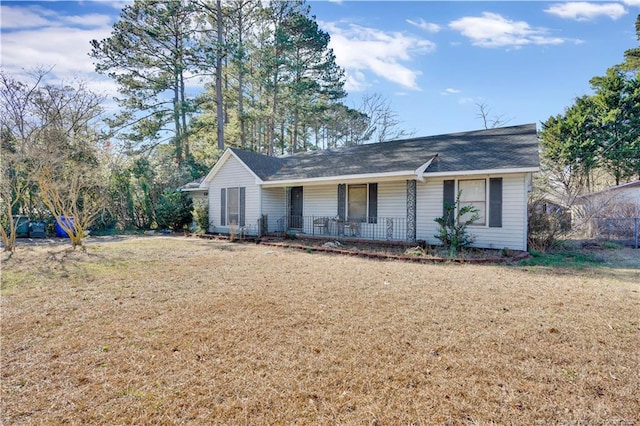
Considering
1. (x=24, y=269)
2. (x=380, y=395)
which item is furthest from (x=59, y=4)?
(x=380, y=395)

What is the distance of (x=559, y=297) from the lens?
5246 millimetres

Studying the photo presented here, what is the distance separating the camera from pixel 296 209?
48.9ft

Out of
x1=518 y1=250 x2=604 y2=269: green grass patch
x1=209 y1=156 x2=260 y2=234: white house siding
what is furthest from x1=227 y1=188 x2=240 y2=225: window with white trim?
x1=518 y1=250 x2=604 y2=269: green grass patch

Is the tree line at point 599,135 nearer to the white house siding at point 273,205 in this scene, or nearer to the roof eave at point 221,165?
the white house siding at point 273,205

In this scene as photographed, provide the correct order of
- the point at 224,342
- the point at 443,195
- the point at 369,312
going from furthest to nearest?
the point at 443,195
the point at 369,312
the point at 224,342

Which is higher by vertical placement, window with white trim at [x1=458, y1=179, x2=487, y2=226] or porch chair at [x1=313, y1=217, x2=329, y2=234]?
window with white trim at [x1=458, y1=179, x2=487, y2=226]

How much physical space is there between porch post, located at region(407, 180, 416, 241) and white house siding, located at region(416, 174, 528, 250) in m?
0.54

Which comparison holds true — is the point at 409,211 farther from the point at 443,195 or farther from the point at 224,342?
the point at 224,342

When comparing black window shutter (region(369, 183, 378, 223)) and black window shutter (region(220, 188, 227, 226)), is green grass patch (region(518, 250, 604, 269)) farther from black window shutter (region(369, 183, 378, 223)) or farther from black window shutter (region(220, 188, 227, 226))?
black window shutter (region(220, 188, 227, 226))

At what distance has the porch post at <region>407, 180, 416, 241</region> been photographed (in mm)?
11219

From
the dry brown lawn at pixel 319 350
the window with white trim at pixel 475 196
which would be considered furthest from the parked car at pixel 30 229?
the window with white trim at pixel 475 196

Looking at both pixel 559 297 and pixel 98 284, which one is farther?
pixel 98 284

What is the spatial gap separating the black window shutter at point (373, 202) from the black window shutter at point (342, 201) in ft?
3.60

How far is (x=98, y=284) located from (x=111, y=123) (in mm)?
20185
